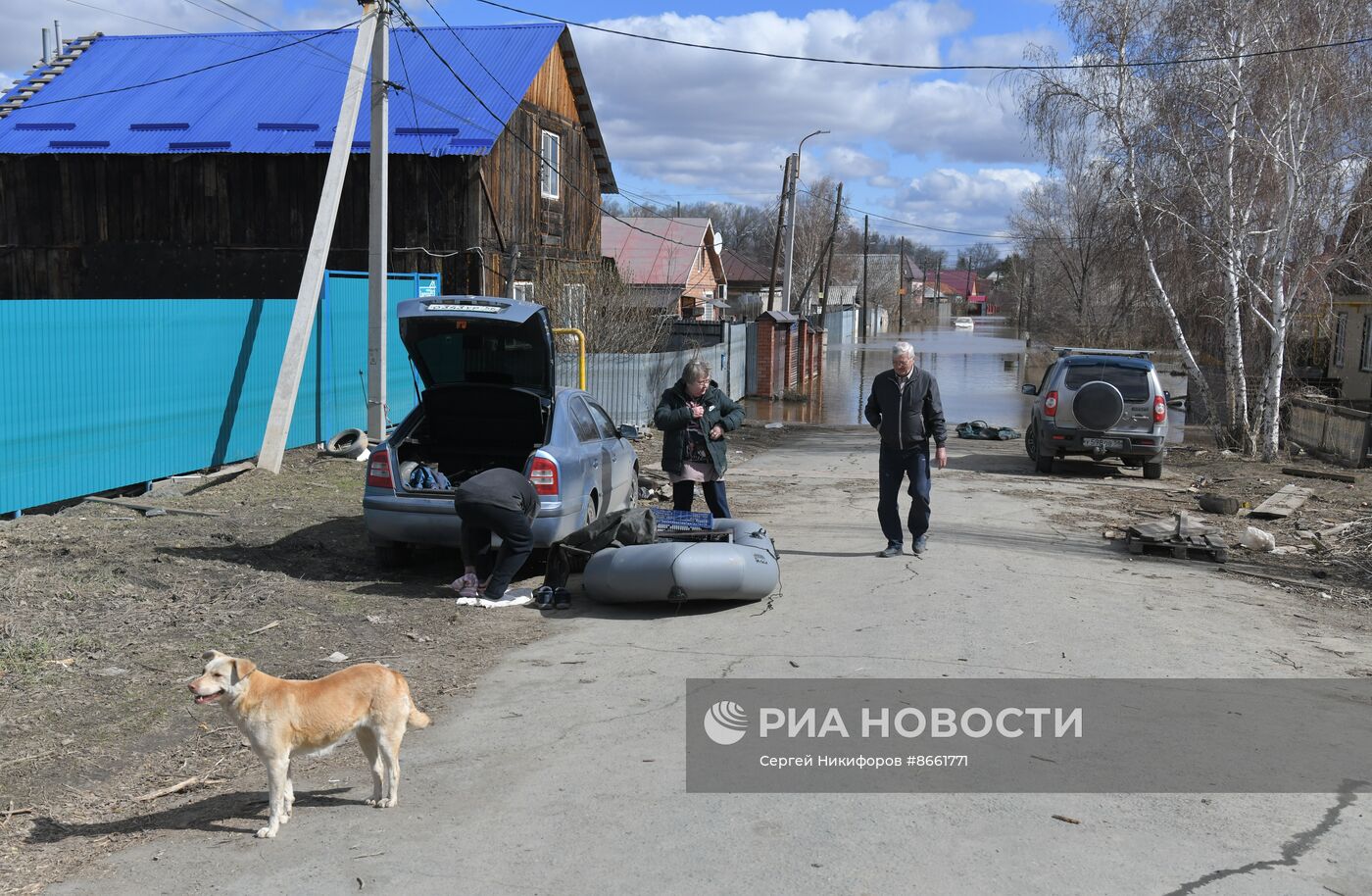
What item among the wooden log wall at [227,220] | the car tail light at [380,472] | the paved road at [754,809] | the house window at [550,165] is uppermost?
the house window at [550,165]

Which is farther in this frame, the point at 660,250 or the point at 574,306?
the point at 660,250

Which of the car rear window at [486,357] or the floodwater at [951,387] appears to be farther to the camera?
the floodwater at [951,387]

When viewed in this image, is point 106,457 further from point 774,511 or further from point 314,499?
point 774,511

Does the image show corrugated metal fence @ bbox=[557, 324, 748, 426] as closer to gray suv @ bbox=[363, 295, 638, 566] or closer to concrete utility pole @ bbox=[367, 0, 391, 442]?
concrete utility pole @ bbox=[367, 0, 391, 442]

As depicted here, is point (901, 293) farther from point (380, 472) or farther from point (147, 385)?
point (380, 472)

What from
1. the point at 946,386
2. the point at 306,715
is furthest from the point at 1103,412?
the point at 946,386

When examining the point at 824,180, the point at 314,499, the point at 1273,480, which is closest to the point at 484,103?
the point at 314,499

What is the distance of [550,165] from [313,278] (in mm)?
14492

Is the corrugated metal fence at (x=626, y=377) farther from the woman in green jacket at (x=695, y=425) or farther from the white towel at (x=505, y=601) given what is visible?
the white towel at (x=505, y=601)

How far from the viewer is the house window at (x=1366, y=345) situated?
30891 mm

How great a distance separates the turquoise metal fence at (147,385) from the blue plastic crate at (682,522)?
5.89 m

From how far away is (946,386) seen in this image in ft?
131

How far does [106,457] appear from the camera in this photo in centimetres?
1153

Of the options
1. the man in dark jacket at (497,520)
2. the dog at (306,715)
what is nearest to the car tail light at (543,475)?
the man in dark jacket at (497,520)
